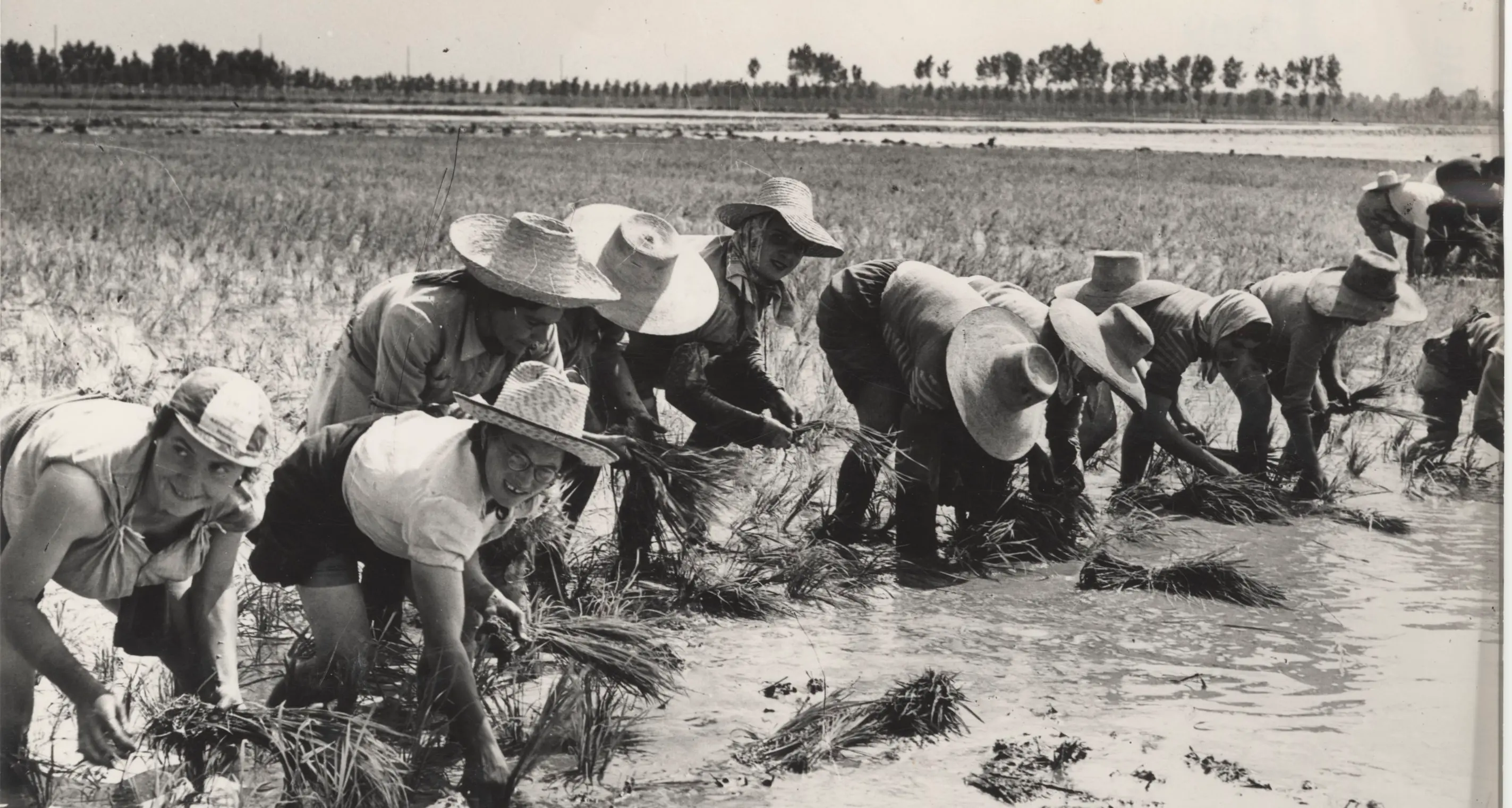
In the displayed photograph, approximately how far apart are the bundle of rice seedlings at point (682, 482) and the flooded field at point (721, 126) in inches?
735

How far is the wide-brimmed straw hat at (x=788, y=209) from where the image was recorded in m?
5.36

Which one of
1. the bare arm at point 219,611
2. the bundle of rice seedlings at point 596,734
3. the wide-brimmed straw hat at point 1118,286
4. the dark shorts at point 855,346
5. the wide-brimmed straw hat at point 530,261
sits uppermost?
the wide-brimmed straw hat at point 530,261

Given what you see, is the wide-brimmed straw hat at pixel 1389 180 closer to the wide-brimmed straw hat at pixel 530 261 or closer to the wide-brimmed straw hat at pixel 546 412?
the wide-brimmed straw hat at pixel 530 261

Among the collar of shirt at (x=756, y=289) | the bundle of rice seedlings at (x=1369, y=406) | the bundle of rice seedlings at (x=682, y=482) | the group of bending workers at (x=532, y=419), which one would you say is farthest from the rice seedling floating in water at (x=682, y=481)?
the bundle of rice seedlings at (x=1369, y=406)

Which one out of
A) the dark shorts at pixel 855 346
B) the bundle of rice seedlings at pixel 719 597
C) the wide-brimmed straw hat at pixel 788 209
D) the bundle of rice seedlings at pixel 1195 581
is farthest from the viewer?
the dark shorts at pixel 855 346

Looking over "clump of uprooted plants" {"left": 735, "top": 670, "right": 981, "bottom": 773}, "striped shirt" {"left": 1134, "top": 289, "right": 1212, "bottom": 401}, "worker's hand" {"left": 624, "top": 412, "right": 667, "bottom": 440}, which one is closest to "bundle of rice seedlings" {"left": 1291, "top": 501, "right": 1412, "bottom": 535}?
"striped shirt" {"left": 1134, "top": 289, "right": 1212, "bottom": 401}

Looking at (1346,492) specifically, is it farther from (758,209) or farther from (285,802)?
(285,802)

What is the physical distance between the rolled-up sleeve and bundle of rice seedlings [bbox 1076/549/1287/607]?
9.75 ft

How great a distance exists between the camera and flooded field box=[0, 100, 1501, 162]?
27.0 meters

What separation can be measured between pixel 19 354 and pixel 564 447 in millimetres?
5122

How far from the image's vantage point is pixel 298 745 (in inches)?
133

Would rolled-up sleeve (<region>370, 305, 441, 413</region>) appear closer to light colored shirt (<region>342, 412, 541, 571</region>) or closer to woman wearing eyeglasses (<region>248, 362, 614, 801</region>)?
woman wearing eyeglasses (<region>248, 362, 614, 801</region>)

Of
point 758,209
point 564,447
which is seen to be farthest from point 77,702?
point 758,209

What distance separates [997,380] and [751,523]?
3.81 feet
